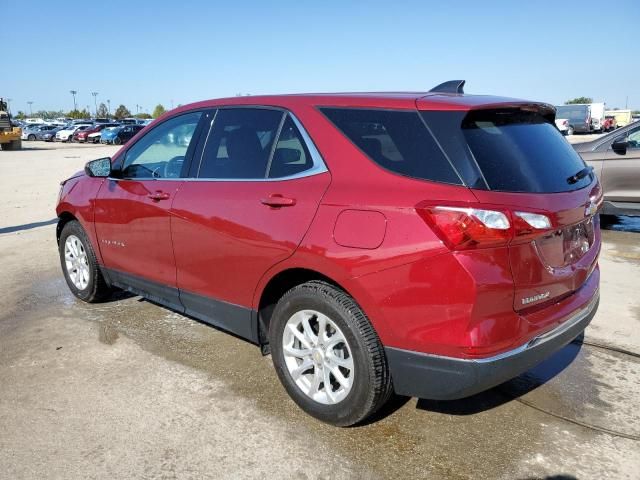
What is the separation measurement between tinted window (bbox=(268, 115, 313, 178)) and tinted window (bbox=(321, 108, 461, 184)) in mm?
246

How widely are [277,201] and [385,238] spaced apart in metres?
0.77

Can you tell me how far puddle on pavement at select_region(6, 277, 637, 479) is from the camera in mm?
2738

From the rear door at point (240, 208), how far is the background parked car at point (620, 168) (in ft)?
21.2

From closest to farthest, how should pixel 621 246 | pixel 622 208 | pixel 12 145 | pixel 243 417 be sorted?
Answer: pixel 243 417, pixel 621 246, pixel 622 208, pixel 12 145

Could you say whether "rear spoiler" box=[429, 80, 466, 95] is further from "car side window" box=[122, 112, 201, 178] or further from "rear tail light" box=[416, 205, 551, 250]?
"car side window" box=[122, 112, 201, 178]

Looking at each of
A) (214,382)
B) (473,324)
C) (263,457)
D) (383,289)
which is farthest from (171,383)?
(473,324)

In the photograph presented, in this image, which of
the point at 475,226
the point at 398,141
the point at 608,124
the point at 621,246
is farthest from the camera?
the point at 608,124

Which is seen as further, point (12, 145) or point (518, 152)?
point (12, 145)

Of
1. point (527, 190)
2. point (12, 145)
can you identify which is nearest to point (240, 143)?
point (527, 190)

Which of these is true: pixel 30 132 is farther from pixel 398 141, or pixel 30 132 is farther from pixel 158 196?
pixel 398 141

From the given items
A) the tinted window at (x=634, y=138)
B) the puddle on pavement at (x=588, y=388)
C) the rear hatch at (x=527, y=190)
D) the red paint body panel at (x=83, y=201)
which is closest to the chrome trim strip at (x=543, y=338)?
the rear hatch at (x=527, y=190)

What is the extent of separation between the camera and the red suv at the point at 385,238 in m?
2.43

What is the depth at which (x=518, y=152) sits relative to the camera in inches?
107

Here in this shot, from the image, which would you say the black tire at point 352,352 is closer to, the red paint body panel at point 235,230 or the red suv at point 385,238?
the red suv at point 385,238
